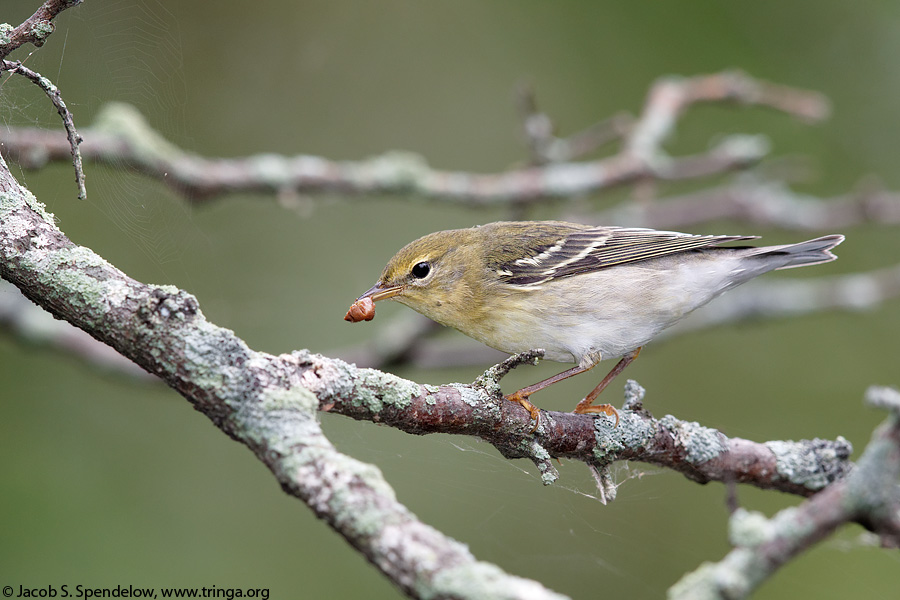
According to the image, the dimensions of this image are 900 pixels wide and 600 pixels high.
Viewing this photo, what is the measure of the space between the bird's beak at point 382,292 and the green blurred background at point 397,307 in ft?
2.75

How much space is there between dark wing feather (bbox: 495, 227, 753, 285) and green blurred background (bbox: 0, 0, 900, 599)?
1097mm

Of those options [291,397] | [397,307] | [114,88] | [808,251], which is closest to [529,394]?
[291,397]

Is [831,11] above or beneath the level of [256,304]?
above

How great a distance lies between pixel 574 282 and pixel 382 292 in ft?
3.44

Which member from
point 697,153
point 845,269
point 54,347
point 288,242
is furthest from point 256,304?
point 845,269

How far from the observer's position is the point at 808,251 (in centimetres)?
382

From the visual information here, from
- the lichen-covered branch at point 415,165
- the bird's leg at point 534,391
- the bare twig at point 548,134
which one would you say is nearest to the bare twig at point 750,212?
the lichen-covered branch at point 415,165

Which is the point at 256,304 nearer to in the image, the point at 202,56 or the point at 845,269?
the point at 202,56

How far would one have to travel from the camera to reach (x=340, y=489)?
165 cm

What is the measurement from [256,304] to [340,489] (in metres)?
4.88

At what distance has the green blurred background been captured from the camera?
17.1 ft

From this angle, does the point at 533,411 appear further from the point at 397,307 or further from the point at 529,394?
the point at 397,307

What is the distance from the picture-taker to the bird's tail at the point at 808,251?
3781 millimetres

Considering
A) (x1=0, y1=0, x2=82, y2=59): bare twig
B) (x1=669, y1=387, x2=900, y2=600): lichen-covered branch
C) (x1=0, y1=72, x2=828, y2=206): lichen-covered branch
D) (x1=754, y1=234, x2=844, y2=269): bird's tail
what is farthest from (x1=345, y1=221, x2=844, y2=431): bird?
(x1=669, y1=387, x2=900, y2=600): lichen-covered branch
